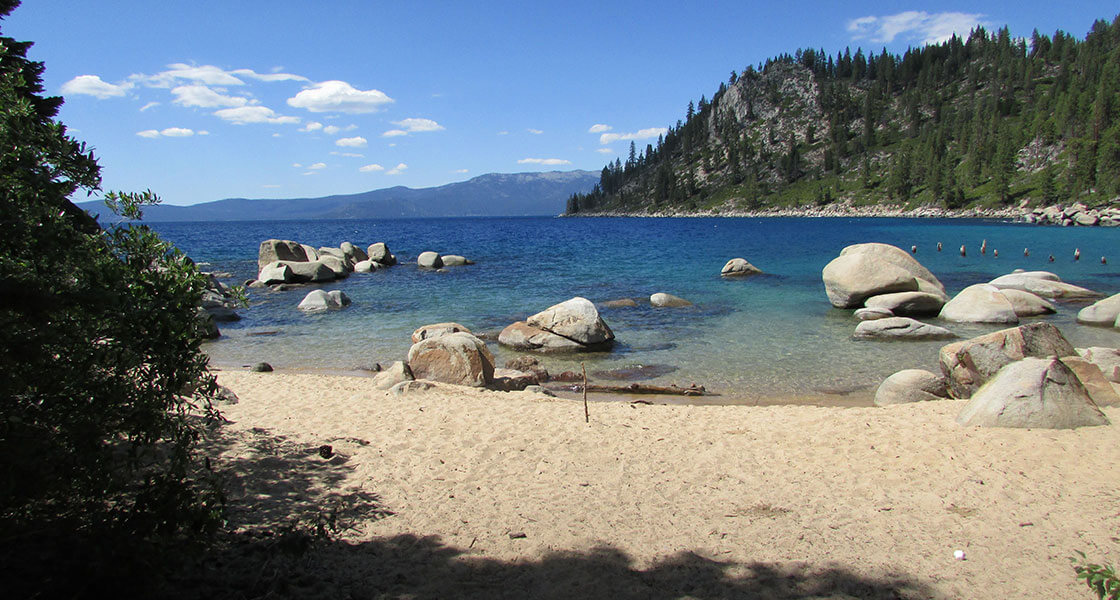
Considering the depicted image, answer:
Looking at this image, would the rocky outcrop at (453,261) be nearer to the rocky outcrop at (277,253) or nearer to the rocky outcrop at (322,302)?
the rocky outcrop at (277,253)

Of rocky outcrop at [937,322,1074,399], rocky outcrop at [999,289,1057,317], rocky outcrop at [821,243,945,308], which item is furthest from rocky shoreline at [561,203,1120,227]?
rocky outcrop at [937,322,1074,399]

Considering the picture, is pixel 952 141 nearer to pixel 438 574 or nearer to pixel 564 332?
pixel 564 332

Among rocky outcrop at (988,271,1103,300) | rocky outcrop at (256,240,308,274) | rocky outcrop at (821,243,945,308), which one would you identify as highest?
rocky outcrop at (256,240,308,274)

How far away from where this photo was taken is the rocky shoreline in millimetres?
72394

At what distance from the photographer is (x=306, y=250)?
130ft

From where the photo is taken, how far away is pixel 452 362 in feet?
41.3

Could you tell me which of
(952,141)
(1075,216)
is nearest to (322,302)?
(1075,216)

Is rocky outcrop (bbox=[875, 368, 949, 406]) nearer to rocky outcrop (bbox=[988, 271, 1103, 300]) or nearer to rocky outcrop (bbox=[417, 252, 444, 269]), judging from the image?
rocky outcrop (bbox=[988, 271, 1103, 300])

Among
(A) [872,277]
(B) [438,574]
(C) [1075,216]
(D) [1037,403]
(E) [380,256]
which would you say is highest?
(C) [1075,216]

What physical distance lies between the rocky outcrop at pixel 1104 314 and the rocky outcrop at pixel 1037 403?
13.6m

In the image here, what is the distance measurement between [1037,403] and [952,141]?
549ft

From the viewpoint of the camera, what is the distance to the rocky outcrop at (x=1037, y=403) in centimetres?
864

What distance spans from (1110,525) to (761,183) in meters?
188

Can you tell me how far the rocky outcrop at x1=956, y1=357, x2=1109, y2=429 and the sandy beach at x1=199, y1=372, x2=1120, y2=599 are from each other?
0.89 feet
